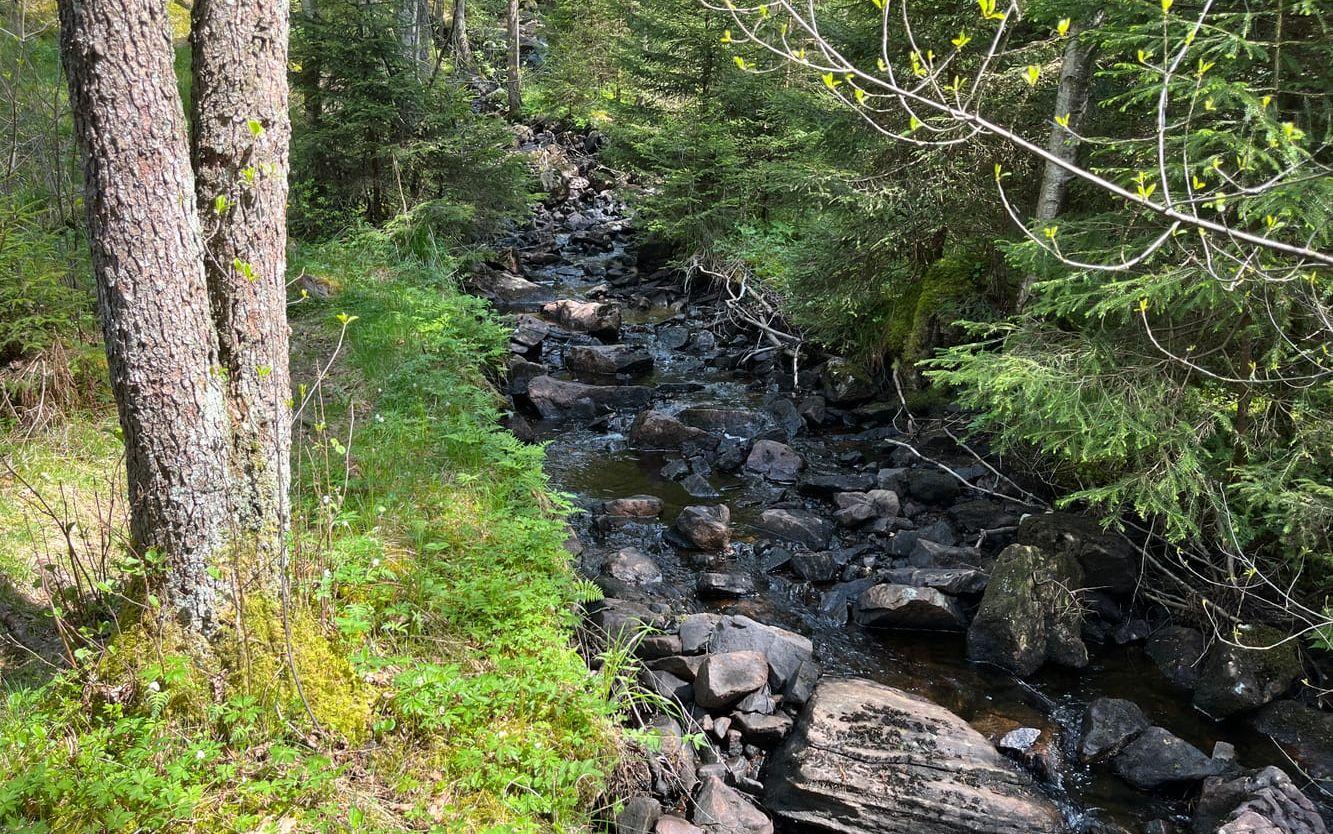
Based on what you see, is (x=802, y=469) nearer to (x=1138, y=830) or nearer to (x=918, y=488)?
(x=918, y=488)

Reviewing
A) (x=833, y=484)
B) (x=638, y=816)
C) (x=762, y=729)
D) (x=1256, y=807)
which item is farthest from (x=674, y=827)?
(x=833, y=484)

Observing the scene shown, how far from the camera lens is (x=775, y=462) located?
9.25 meters

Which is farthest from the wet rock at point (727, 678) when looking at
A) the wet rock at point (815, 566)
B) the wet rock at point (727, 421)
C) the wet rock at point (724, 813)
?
the wet rock at point (727, 421)

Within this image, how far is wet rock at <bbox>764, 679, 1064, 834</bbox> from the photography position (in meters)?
4.56

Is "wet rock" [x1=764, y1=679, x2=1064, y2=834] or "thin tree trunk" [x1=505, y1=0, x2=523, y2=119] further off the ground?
"thin tree trunk" [x1=505, y1=0, x2=523, y2=119]

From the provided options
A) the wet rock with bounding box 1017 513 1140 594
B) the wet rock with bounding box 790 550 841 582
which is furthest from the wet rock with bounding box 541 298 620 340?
the wet rock with bounding box 1017 513 1140 594

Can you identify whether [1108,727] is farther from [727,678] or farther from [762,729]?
[727,678]

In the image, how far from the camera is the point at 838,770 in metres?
4.75

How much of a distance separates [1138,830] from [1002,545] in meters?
3.05

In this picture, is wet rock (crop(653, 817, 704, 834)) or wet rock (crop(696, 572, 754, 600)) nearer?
wet rock (crop(653, 817, 704, 834))

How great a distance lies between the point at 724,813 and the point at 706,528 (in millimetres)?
3398

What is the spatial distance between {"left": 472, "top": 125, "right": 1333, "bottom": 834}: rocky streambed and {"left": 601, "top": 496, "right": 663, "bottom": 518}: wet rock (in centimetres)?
2

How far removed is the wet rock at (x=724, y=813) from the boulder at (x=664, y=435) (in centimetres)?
558

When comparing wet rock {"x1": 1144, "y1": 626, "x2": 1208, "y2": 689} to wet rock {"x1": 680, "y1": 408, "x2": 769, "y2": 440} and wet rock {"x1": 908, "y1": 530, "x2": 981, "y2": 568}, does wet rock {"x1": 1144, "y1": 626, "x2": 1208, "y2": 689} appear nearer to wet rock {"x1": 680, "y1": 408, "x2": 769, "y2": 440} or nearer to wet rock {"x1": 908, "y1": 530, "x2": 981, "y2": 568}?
wet rock {"x1": 908, "y1": 530, "x2": 981, "y2": 568}
